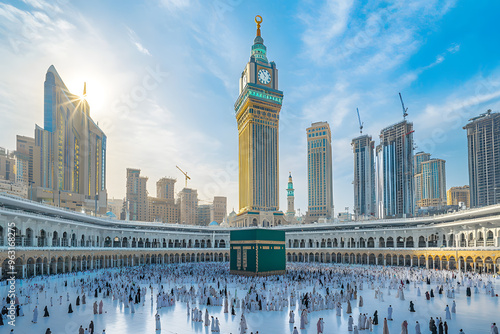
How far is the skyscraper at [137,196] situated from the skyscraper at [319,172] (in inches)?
2722

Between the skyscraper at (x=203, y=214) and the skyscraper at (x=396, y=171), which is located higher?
the skyscraper at (x=396, y=171)

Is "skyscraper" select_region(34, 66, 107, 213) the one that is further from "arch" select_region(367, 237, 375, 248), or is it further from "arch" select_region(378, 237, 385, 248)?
"arch" select_region(378, 237, 385, 248)

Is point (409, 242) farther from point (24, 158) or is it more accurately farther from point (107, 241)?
point (24, 158)

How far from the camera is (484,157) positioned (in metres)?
92.9

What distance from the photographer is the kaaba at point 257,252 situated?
3158cm

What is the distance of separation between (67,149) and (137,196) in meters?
56.4

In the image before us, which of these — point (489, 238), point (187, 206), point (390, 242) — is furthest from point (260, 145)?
point (187, 206)

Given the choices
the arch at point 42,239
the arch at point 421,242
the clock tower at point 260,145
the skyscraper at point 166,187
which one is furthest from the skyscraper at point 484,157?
the skyscraper at point 166,187

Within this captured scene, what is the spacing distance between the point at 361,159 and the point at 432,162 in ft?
121

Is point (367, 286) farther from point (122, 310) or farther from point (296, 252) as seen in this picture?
point (296, 252)

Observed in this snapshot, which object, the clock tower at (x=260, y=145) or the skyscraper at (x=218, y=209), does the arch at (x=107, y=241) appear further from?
the skyscraper at (x=218, y=209)

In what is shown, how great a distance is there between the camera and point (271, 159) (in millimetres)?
87062

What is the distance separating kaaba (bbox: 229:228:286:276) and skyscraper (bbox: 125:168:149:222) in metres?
120

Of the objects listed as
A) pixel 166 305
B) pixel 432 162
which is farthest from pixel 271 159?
pixel 432 162
